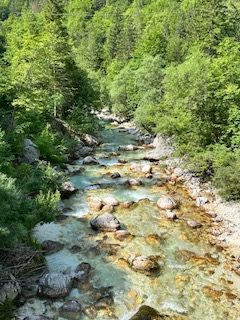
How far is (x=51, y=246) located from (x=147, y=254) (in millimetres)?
4484

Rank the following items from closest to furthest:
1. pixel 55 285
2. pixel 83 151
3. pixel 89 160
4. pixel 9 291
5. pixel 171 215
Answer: pixel 9 291 → pixel 55 285 → pixel 171 215 → pixel 89 160 → pixel 83 151

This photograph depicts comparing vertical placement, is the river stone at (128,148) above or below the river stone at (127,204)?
below

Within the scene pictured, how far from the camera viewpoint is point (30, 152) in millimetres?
26234

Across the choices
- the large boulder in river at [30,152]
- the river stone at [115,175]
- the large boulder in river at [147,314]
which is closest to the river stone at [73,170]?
the river stone at [115,175]

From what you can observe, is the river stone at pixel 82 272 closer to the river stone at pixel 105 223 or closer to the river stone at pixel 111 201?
the river stone at pixel 105 223

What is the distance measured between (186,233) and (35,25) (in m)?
43.1

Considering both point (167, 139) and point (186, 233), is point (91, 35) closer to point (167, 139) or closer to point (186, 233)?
point (167, 139)

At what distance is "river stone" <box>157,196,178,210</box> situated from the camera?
23.7m

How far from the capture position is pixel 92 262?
1752 centimetres

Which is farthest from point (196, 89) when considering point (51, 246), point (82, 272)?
point (82, 272)

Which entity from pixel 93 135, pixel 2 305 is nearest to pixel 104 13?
pixel 93 135

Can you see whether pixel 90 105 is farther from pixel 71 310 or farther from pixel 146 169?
pixel 71 310

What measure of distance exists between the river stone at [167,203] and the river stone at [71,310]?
410 inches

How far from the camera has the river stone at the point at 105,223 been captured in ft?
67.5
